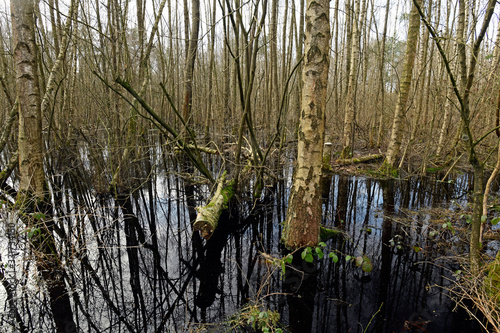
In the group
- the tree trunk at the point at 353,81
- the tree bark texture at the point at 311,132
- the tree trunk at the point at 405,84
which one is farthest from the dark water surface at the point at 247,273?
the tree trunk at the point at 353,81

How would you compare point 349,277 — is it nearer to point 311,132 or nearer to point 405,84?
point 311,132

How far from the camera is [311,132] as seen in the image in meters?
3.25

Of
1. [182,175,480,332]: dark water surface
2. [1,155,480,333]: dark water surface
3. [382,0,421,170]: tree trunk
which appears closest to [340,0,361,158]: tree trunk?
[382,0,421,170]: tree trunk

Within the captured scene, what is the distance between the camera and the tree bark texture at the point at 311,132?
3105 mm

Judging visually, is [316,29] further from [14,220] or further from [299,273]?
[14,220]

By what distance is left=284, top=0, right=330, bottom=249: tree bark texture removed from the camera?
122 inches

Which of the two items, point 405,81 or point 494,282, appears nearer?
point 494,282

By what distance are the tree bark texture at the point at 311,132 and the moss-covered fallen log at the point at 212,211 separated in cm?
113

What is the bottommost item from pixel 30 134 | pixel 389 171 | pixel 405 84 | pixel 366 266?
pixel 366 266

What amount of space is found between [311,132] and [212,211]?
1.98 m

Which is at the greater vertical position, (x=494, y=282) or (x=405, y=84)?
(x=405, y=84)

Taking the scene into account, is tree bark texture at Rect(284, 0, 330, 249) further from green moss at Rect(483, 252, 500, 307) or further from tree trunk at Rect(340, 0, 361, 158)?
tree trunk at Rect(340, 0, 361, 158)

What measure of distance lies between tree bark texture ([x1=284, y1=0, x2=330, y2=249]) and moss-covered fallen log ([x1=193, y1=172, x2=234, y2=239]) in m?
1.13

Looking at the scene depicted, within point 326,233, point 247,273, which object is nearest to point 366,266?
point 326,233
